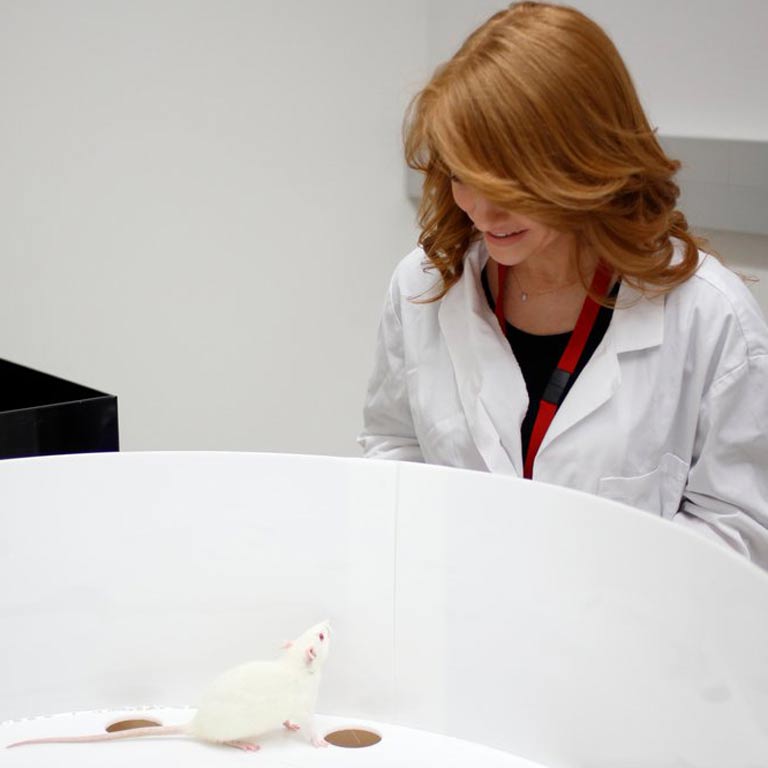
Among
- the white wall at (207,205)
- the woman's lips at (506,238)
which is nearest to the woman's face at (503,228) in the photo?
the woman's lips at (506,238)

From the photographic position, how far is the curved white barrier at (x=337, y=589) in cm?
87

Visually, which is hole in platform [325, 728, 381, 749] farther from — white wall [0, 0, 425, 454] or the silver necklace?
white wall [0, 0, 425, 454]

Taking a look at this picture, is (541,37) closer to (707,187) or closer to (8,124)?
(707,187)

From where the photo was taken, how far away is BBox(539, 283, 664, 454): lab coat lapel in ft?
4.64

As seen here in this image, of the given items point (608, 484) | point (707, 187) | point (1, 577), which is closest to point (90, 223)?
point (707, 187)

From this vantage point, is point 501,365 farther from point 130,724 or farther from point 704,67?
point 704,67

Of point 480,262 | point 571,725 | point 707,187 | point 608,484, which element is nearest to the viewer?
point 571,725

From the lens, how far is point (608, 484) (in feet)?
4.65

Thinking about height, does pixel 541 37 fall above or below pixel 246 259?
above

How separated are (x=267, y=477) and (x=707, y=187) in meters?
1.78

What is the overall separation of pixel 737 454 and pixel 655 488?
100 millimetres

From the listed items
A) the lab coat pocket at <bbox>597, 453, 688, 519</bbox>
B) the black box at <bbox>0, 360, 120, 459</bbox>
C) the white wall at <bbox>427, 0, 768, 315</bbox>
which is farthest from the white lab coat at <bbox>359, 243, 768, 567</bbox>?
the white wall at <bbox>427, 0, 768, 315</bbox>

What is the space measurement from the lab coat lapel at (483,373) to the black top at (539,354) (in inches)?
1.0

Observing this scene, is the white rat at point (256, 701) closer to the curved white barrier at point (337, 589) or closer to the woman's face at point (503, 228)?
the curved white barrier at point (337, 589)
